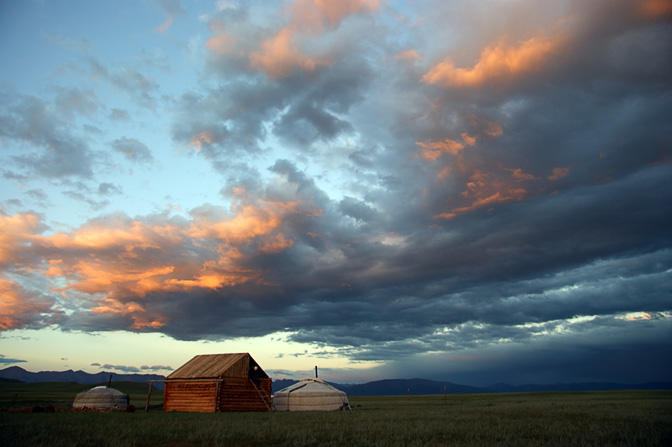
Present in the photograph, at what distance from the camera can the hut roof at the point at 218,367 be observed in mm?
43750

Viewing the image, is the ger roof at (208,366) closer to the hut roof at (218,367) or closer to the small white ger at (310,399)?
the hut roof at (218,367)

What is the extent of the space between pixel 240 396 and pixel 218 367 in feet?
13.0

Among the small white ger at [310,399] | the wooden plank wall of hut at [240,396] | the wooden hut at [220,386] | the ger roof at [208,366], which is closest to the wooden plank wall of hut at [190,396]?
the wooden hut at [220,386]

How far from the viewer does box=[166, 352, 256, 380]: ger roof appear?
144 ft

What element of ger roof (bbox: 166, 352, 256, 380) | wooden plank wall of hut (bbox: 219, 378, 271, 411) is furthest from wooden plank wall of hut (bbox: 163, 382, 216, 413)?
wooden plank wall of hut (bbox: 219, 378, 271, 411)

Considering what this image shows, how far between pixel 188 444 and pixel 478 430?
13.3 m

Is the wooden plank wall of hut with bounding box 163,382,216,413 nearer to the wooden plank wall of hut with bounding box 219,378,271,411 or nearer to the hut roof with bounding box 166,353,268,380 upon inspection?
the hut roof with bounding box 166,353,268,380

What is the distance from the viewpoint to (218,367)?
44844 mm

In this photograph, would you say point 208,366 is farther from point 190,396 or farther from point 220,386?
point 220,386

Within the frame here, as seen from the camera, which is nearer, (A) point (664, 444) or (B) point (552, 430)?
(A) point (664, 444)

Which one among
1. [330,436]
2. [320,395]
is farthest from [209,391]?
[330,436]

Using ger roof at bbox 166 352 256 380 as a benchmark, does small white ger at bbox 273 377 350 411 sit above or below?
below

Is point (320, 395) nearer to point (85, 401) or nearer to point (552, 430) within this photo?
point (85, 401)

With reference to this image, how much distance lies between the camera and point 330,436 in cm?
1764
